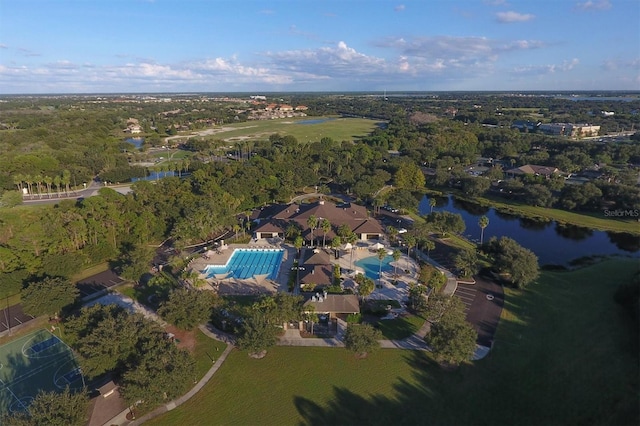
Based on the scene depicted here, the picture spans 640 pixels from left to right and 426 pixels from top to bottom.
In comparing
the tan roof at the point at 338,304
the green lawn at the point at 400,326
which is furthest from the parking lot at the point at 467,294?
the tan roof at the point at 338,304

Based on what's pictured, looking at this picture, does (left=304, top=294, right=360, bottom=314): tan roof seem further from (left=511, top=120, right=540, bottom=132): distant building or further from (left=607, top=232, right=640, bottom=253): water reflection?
(left=511, top=120, right=540, bottom=132): distant building

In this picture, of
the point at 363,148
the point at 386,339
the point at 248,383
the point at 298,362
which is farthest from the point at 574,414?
the point at 363,148

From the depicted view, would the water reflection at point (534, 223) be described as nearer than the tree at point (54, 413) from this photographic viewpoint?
No

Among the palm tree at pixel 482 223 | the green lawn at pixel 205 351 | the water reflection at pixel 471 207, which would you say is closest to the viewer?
the green lawn at pixel 205 351

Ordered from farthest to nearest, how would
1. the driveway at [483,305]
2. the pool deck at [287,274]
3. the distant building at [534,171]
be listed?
the distant building at [534,171]
the pool deck at [287,274]
the driveway at [483,305]

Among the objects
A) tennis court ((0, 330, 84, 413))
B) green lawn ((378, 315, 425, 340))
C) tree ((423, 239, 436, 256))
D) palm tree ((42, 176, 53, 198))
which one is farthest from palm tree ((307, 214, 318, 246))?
palm tree ((42, 176, 53, 198))

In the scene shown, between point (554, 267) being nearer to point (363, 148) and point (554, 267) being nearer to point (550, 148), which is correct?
point (363, 148)

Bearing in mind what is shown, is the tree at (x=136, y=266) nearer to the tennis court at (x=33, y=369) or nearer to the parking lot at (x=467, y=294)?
the tennis court at (x=33, y=369)
